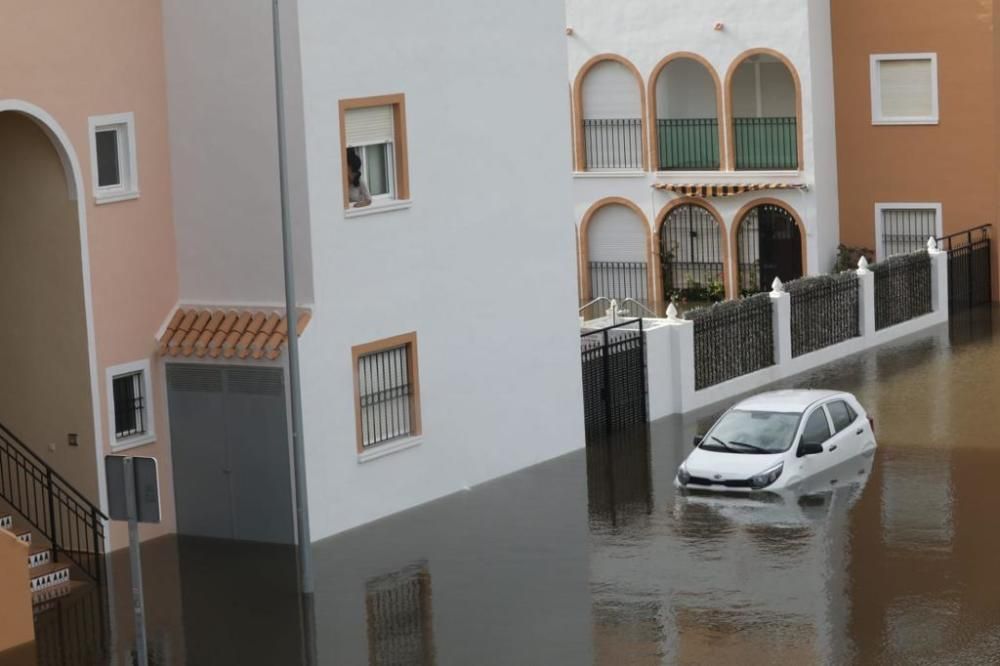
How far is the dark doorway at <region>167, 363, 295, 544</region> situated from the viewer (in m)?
24.8

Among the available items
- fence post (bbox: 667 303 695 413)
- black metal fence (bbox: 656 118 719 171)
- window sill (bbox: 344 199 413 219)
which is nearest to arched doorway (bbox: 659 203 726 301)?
black metal fence (bbox: 656 118 719 171)

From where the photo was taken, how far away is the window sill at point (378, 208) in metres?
25.5

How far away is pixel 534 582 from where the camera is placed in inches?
896

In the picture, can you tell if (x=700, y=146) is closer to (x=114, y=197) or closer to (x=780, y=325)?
(x=780, y=325)

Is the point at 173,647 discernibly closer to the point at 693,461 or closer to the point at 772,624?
the point at 772,624

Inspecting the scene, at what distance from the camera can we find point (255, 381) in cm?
2486

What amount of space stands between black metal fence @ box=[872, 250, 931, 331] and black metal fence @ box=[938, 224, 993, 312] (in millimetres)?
1634

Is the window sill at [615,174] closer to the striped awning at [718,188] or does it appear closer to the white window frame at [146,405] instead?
the striped awning at [718,188]

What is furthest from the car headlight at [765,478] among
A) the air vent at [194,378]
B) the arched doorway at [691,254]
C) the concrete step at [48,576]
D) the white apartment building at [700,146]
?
the arched doorway at [691,254]

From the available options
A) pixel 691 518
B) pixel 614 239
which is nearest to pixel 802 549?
pixel 691 518

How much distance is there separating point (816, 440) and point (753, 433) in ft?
3.02

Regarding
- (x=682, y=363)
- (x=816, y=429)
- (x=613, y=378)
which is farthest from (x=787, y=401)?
(x=682, y=363)

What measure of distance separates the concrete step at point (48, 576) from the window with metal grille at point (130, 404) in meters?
2.30

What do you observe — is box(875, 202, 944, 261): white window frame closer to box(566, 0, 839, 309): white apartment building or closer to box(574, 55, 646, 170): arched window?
box(566, 0, 839, 309): white apartment building
